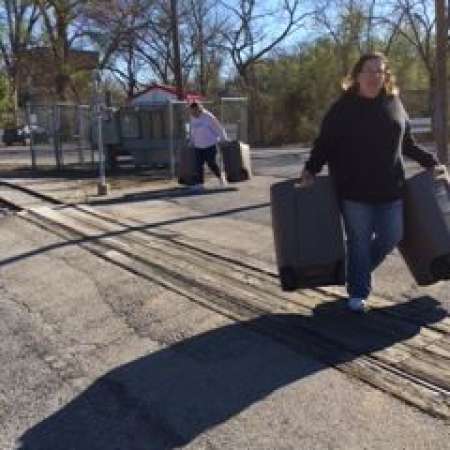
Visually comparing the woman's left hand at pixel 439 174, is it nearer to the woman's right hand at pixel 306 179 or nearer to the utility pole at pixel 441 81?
the woman's right hand at pixel 306 179

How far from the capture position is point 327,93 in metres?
39.6

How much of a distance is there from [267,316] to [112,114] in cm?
1527

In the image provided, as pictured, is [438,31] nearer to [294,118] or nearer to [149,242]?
[149,242]

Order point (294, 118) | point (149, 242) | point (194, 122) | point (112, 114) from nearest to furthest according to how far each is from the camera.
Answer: point (149, 242)
point (194, 122)
point (112, 114)
point (294, 118)

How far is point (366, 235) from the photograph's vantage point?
18.8 ft

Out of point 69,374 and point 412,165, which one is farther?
point 412,165

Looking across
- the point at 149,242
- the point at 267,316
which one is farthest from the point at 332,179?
the point at 149,242

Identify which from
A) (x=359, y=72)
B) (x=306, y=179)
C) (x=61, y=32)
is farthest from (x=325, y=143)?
(x=61, y=32)

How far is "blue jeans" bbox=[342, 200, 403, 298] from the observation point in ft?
18.6

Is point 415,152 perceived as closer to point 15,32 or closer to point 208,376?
point 208,376

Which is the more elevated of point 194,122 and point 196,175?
point 194,122

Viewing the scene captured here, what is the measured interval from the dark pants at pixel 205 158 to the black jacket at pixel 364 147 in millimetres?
8615

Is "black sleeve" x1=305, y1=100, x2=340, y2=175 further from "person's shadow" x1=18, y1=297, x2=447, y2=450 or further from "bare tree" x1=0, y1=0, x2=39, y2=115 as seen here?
"bare tree" x1=0, y1=0, x2=39, y2=115

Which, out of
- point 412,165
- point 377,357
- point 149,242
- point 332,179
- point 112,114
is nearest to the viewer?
point 377,357
